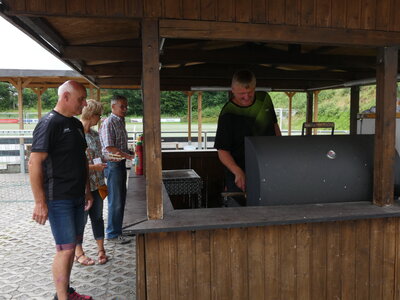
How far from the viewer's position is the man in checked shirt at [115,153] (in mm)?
4191

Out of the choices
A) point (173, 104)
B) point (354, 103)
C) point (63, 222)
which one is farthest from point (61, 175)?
point (173, 104)

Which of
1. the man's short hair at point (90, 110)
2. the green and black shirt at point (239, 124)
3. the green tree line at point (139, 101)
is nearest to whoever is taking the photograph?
the green and black shirt at point (239, 124)

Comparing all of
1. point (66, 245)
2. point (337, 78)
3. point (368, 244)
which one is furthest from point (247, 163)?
point (337, 78)

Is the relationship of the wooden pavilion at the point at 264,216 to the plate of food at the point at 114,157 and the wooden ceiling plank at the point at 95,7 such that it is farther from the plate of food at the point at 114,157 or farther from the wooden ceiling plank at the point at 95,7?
the plate of food at the point at 114,157

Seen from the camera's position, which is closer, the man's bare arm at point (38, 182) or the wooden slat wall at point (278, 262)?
the wooden slat wall at point (278, 262)

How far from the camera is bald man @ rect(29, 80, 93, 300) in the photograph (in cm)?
242

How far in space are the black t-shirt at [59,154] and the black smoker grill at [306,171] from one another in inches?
48.8

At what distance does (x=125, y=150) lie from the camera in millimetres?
4434

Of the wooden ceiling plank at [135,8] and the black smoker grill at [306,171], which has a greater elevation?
the wooden ceiling plank at [135,8]

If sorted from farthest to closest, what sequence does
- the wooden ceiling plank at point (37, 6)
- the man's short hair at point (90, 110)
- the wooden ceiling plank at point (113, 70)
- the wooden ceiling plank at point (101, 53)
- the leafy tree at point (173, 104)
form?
1. the leafy tree at point (173, 104)
2. the wooden ceiling plank at point (113, 70)
3. the wooden ceiling plank at point (101, 53)
4. the man's short hair at point (90, 110)
5. the wooden ceiling plank at point (37, 6)

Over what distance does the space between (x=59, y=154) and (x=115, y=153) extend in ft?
5.40

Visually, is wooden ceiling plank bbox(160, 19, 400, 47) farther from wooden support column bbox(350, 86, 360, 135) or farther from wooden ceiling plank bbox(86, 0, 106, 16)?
wooden support column bbox(350, 86, 360, 135)

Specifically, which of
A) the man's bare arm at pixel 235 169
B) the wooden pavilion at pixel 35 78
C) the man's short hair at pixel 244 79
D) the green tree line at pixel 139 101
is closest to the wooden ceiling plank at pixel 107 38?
the man's short hair at pixel 244 79

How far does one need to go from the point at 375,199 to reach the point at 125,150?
2925 millimetres
